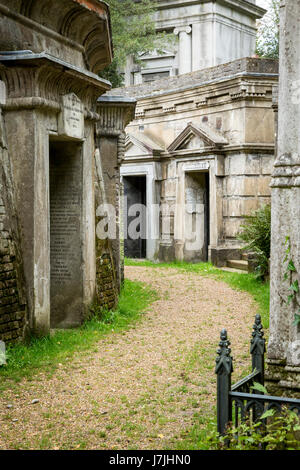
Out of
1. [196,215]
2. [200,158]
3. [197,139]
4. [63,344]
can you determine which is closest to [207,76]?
[197,139]

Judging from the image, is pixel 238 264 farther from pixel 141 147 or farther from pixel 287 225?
pixel 287 225

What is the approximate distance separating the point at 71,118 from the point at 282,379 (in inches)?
202

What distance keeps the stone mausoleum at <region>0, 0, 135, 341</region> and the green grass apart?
2.92 m

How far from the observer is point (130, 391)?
5770 mm

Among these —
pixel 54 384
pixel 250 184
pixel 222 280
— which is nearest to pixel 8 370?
pixel 54 384

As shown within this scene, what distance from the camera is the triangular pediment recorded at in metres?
15.4

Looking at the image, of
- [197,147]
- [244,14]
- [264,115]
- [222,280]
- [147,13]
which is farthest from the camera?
[244,14]

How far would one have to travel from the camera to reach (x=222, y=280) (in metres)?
13.5

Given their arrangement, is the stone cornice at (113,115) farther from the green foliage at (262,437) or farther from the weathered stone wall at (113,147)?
the green foliage at (262,437)

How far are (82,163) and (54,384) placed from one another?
12.4ft

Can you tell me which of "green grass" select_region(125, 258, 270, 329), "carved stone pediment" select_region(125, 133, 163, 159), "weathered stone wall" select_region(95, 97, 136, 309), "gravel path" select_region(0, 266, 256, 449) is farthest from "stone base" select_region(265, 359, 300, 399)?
"carved stone pediment" select_region(125, 133, 163, 159)

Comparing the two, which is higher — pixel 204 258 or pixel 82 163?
pixel 82 163

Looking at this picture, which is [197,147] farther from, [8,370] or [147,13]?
[8,370]

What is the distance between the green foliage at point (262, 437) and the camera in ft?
11.1
